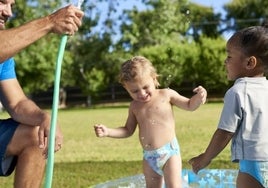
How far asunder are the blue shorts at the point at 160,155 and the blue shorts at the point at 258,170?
3.48 ft

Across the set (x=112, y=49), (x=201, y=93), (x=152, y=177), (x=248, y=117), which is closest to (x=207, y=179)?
(x=152, y=177)

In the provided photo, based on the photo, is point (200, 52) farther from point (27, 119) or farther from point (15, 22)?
point (27, 119)

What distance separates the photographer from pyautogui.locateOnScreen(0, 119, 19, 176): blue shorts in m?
3.26

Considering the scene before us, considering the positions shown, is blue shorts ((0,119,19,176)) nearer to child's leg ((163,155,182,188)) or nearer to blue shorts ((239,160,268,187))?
child's leg ((163,155,182,188))

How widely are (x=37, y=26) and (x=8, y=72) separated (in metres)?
0.97

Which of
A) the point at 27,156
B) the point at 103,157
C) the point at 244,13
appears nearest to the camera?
the point at 27,156

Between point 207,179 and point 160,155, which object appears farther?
point 207,179

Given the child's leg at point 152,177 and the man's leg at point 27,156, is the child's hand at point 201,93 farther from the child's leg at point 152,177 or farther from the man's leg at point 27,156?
the man's leg at point 27,156

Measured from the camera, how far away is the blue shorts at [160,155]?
3.87 m

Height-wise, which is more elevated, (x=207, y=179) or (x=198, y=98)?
(x=198, y=98)

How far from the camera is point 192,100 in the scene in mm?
3756

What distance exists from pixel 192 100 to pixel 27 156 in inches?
42.6

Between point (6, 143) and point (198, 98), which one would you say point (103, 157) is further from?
point (6, 143)

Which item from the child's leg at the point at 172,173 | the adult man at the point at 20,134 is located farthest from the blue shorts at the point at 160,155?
the adult man at the point at 20,134
